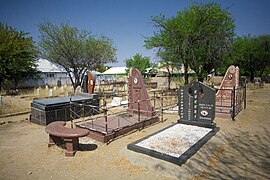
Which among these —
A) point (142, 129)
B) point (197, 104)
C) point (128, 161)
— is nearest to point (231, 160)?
point (128, 161)

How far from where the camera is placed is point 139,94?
9.77 meters

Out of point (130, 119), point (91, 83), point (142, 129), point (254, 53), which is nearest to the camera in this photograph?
point (142, 129)

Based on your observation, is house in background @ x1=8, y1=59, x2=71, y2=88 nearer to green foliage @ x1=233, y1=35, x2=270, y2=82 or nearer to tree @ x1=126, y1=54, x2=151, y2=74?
tree @ x1=126, y1=54, x2=151, y2=74

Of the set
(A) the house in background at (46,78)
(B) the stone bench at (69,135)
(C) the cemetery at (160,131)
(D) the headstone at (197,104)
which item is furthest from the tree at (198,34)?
(A) the house in background at (46,78)

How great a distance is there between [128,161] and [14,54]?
932 inches

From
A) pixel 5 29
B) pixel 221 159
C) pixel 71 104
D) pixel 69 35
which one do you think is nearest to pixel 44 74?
pixel 5 29

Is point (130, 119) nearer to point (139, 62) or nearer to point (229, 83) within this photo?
point (229, 83)

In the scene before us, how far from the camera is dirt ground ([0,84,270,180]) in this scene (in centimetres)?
461

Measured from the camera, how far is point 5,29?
2517cm

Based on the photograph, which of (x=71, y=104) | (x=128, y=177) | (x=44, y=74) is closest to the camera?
(x=128, y=177)

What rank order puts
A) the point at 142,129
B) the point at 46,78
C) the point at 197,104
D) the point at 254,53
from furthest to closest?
the point at 46,78, the point at 254,53, the point at 142,129, the point at 197,104

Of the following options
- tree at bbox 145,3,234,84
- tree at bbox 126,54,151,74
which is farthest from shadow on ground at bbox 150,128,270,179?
tree at bbox 126,54,151,74

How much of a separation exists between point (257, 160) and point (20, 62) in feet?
86.0

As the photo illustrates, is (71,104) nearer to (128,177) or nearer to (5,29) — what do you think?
(128,177)
